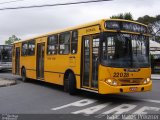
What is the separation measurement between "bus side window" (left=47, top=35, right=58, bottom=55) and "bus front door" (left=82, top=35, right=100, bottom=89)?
3344 millimetres

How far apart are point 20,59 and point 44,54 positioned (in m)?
5.25

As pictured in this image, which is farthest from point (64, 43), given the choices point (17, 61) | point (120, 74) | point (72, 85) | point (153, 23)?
point (153, 23)

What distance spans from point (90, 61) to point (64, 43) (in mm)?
2933

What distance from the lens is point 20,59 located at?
2327 centimetres

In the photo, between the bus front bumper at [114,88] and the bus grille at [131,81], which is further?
the bus grille at [131,81]

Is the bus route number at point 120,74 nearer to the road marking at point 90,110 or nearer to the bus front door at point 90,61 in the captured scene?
the bus front door at point 90,61

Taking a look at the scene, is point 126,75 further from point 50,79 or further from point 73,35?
point 50,79

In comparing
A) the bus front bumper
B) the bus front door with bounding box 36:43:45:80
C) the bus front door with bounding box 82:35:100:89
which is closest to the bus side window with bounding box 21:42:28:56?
the bus front door with bounding box 36:43:45:80

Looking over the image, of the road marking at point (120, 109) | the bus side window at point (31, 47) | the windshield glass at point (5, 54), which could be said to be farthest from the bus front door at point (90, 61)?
the windshield glass at point (5, 54)

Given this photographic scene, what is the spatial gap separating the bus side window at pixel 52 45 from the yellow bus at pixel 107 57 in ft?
3.42

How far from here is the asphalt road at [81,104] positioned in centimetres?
1080

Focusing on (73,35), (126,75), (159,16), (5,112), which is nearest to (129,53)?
(126,75)

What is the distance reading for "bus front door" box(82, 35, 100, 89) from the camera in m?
12.8

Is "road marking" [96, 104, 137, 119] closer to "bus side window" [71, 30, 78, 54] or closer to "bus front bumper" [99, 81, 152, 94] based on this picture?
"bus front bumper" [99, 81, 152, 94]
